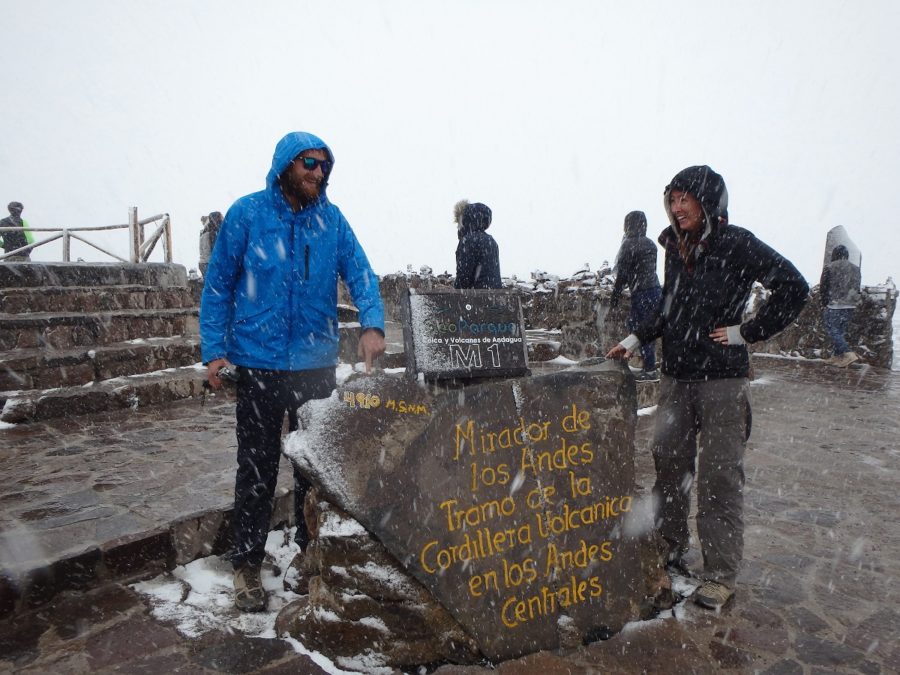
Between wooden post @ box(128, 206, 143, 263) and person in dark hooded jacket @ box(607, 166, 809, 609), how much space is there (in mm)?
11664

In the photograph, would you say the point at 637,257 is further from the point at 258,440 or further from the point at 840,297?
the point at 840,297

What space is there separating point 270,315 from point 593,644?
2.01 meters

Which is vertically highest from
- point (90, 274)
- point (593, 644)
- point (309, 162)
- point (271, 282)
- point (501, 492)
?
point (90, 274)

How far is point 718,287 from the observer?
2744mm

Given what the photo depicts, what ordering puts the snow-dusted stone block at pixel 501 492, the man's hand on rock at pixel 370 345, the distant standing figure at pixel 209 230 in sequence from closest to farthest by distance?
1. the snow-dusted stone block at pixel 501 492
2. the man's hand on rock at pixel 370 345
3. the distant standing figure at pixel 209 230

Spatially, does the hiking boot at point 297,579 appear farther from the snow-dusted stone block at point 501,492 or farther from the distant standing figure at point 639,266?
the distant standing figure at point 639,266

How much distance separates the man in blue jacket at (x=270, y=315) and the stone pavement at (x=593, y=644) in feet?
1.87

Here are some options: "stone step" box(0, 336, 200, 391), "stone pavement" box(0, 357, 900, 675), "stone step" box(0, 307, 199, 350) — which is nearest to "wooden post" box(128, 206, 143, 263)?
"stone step" box(0, 307, 199, 350)

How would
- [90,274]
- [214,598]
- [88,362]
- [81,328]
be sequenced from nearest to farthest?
[214,598], [88,362], [81,328], [90,274]

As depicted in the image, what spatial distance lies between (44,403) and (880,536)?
22.8 ft

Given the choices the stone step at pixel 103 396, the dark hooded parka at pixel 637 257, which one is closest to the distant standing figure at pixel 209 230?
the stone step at pixel 103 396

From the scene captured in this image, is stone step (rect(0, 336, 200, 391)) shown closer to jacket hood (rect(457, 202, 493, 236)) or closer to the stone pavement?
the stone pavement

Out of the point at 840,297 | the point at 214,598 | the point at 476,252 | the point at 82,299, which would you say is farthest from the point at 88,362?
the point at 840,297

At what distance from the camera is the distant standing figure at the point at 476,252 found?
5.01 metres
